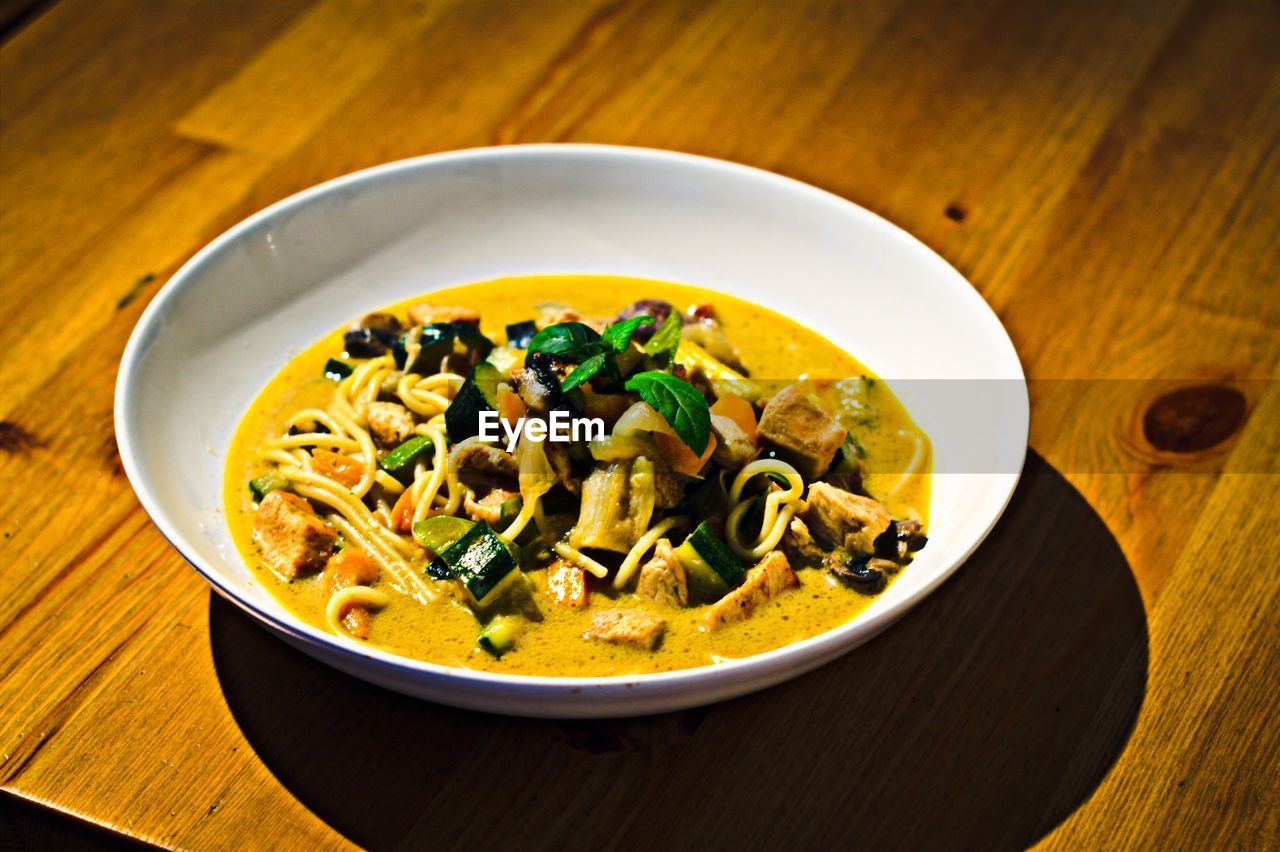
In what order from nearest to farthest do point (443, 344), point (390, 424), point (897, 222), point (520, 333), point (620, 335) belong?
point (620, 335) → point (390, 424) → point (443, 344) → point (520, 333) → point (897, 222)

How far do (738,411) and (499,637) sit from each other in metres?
1.31

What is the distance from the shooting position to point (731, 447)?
171 inches

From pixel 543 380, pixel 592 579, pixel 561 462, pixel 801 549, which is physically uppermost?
pixel 543 380

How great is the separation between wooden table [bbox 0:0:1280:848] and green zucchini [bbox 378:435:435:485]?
0.82m

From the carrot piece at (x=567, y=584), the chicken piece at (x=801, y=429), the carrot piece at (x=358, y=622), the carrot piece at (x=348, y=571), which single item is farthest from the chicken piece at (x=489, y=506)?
the chicken piece at (x=801, y=429)

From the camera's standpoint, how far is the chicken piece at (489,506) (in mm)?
4413

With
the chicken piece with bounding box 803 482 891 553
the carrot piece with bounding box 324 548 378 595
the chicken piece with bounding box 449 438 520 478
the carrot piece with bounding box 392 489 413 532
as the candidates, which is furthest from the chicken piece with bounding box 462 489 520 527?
the chicken piece with bounding box 803 482 891 553

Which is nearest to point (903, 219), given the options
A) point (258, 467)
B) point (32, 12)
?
point (258, 467)

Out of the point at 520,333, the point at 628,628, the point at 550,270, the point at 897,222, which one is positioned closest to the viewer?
the point at 628,628

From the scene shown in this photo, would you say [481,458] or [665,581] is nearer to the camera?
[665,581]

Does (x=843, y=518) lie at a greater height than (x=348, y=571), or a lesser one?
lesser

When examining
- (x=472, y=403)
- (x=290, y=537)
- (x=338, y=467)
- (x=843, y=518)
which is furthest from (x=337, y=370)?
(x=843, y=518)

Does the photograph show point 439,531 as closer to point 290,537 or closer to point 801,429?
point 290,537

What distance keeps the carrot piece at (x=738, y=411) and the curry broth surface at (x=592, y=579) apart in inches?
19.2
